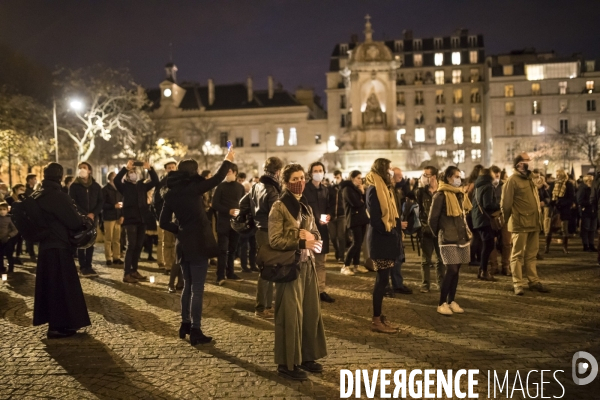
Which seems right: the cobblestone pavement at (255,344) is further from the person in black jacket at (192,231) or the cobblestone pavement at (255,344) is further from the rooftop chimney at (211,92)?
the rooftop chimney at (211,92)

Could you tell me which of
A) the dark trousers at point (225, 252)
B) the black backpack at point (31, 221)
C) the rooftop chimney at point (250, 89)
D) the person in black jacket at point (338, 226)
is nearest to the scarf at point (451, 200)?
the dark trousers at point (225, 252)

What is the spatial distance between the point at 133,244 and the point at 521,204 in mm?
7509

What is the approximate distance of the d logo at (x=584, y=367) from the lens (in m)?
5.72

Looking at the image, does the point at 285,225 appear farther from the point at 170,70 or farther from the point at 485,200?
the point at 170,70

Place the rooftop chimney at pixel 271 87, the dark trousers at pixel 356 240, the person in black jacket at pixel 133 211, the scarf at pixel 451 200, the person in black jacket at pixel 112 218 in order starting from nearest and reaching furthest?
the scarf at pixel 451 200, the person in black jacket at pixel 133 211, the dark trousers at pixel 356 240, the person in black jacket at pixel 112 218, the rooftop chimney at pixel 271 87

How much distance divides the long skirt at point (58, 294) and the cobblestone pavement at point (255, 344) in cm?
27

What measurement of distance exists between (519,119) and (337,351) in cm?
7422

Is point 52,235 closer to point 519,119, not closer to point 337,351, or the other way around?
point 337,351

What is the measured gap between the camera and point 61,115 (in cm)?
3916

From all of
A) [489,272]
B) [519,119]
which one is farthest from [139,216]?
[519,119]

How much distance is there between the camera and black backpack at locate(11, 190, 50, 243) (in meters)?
7.56

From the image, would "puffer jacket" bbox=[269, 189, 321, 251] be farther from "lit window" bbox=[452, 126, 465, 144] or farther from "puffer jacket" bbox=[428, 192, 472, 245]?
"lit window" bbox=[452, 126, 465, 144]

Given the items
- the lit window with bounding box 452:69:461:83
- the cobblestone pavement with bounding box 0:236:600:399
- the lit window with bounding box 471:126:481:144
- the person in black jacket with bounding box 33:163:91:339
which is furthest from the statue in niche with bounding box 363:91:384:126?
the lit window with bounding box 452:69:461:83

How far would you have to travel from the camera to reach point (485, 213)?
11539 millimetres
